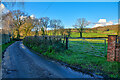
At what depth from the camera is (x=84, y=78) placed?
357 centimetres

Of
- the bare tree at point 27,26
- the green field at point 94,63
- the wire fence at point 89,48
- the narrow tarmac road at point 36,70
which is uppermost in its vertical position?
the bare tree at point 27,26

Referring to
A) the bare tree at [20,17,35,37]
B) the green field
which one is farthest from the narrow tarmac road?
the bare tree at [20,17,35,37]

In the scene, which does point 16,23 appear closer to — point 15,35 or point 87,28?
point 15,35

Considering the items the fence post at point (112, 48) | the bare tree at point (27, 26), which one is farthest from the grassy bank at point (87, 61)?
the bare tree at point (27, 26)

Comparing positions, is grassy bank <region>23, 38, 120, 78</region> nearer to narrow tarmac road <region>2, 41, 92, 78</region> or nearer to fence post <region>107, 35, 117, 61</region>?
fence post <region>107, 35, 117, 61</region>

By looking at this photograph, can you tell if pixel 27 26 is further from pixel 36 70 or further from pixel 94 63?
pixel 94 63

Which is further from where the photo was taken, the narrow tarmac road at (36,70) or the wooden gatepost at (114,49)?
the wooden gatepost at (114,49)

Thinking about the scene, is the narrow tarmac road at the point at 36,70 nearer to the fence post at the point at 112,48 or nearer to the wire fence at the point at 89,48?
the fence post at the point at 112,48

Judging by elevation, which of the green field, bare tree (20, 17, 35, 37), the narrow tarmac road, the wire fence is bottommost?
the narrow tarmac road

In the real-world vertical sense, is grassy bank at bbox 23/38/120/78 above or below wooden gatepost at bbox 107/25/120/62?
below

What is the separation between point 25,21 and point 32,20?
2.96 meters

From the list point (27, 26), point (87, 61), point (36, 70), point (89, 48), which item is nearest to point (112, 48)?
point (87, 61)

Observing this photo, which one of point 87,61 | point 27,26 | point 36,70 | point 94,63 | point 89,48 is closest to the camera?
point 36,70

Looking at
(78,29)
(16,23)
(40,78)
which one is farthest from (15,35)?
(40,78)
